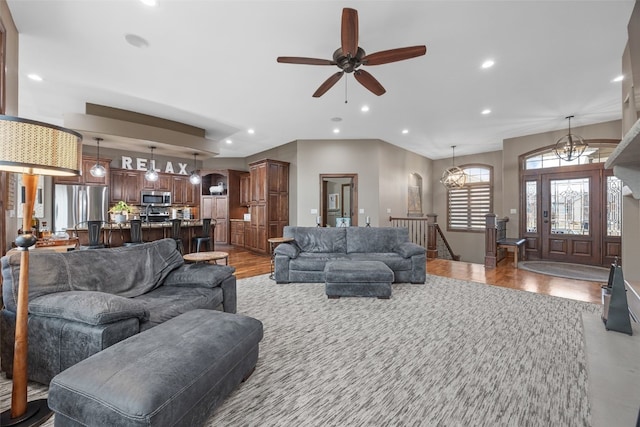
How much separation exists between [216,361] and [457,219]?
9233 millimetres

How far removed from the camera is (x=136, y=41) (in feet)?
9.89

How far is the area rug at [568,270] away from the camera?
4.75m

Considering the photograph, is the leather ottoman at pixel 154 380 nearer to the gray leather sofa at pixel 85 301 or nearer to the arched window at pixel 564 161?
the gray leather sofa at pixel 85 301

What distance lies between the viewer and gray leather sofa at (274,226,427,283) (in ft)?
14.1

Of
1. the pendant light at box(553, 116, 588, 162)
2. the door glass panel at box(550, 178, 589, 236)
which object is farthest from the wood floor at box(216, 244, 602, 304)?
the pendant light at box(553, 116, 588, 162)

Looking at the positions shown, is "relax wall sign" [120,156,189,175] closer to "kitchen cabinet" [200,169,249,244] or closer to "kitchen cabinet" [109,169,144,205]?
"kitchen cabinet" [109,169,144,205]

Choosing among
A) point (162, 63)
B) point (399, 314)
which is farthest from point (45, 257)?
point (399, 314)

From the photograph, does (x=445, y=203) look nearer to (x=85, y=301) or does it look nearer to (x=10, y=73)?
(x=85, y=301)

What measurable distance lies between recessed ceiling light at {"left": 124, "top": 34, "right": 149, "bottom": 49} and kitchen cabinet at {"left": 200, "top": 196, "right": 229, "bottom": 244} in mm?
6329

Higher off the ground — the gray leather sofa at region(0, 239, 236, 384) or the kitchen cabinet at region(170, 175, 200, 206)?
the kitchen cabinet at region(170, 175, 200, 206)

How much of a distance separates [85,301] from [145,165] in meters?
7.21

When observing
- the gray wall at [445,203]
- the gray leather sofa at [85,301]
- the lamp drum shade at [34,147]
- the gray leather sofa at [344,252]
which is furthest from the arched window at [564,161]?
the lamp drum shade at [34,147]

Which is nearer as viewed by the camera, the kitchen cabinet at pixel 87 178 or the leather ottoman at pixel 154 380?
the leather ottoman at pixel 154 380

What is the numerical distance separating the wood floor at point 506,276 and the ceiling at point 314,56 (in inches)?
121
